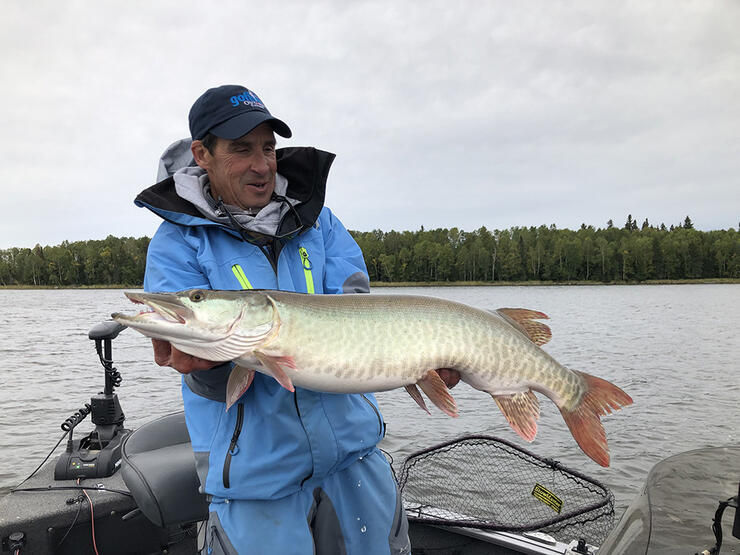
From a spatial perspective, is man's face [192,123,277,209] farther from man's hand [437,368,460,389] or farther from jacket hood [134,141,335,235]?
man's hand [437,368,460,389]

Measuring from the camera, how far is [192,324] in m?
2.09

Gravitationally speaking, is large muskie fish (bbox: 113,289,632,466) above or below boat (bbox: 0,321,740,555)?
above

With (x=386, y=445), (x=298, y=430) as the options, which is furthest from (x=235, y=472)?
(x=386, y=445)

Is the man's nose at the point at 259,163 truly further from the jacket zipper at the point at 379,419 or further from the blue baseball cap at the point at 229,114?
the jacket zipper at the point at 379,419

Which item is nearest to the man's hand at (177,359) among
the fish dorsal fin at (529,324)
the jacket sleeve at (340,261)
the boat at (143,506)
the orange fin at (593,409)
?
the jacket sleeve at (340,261)

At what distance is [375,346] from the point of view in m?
2.30

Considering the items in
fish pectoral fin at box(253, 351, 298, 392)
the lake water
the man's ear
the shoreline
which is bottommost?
the lake water

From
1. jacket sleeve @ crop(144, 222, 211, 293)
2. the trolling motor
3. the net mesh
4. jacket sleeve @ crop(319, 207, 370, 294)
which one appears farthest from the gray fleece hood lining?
the net mesh

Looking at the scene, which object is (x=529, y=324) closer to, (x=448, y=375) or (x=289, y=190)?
(x=448, y=375)

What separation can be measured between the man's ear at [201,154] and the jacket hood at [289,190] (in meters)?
0.16

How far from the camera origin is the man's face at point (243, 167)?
260 cm

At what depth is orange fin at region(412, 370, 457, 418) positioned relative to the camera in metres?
2.40

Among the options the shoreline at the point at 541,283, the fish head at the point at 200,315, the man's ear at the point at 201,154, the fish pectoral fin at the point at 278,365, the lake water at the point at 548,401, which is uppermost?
the man's ear at the point at 201,154

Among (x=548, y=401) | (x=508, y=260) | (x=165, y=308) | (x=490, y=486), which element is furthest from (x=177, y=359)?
(x=508, y=260)
